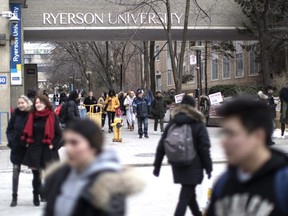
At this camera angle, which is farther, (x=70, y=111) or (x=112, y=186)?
(x=70, y=111)

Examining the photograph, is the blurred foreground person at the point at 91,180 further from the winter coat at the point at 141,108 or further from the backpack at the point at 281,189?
the winter coat at the point at 141,108

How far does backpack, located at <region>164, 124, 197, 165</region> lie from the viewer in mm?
6289

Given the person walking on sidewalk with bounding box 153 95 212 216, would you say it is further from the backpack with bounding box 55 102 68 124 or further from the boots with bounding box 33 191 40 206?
the backpack with bounding box 55 102 68 124

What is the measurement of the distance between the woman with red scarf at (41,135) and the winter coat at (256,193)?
5603 millimetres

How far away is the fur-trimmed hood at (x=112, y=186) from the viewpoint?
2.92m

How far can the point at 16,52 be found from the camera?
20.9 metres

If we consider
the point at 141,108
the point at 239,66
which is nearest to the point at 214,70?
the point at 239,66

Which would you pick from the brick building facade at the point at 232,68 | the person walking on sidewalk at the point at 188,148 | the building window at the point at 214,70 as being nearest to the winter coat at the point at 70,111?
the person walking on sidewalk at the point at 188,148

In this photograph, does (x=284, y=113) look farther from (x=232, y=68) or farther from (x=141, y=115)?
(x=232, y=68)

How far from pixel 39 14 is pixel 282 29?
12.2 m

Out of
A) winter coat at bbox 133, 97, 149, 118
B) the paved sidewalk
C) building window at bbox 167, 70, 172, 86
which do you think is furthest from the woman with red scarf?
building window at bbox 167, 70, 172, 86

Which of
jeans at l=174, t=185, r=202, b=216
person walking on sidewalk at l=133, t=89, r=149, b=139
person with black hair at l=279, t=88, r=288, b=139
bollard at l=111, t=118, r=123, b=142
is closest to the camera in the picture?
jeans at l=174, t=185, r=202, b=216

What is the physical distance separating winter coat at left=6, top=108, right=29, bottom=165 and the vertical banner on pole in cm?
1127

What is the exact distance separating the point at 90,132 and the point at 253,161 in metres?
0.90
